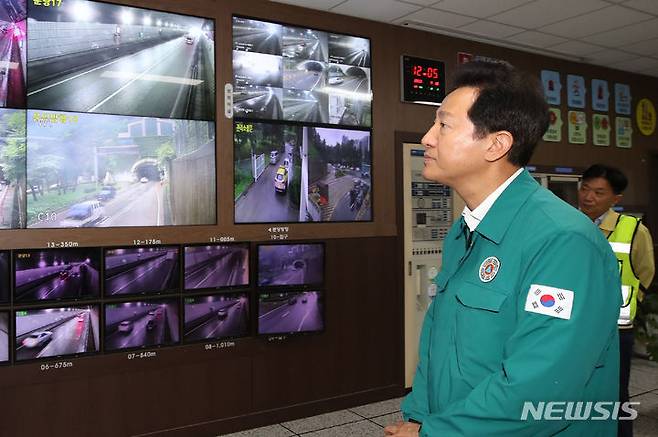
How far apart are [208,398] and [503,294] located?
292 cm

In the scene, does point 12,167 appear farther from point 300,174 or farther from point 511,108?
point 511,108

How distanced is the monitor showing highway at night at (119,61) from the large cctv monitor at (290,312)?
4.32ft

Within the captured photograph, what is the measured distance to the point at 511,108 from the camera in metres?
1.29

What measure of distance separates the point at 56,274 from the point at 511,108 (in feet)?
9.04

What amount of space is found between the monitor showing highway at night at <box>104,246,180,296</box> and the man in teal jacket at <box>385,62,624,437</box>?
2.33 meters

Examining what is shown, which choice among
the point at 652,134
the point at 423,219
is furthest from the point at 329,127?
the point at 652,134

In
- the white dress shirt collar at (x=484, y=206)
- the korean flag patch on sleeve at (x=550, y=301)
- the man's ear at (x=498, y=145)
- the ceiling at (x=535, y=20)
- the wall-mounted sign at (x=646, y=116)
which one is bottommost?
the korean flag patch on sleeve at (x=550, y=301)

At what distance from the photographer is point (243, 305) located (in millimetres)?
3701

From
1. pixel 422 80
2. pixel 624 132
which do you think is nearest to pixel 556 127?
pixel 624 132

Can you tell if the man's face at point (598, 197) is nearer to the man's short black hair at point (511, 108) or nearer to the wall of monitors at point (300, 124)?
the wall of monitors at point (300, 124)

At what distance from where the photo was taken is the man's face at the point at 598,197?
9.81 ft

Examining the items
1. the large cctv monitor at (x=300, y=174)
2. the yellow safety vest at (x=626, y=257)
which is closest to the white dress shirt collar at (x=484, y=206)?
the yellow safety vest at (x=626, y=257)

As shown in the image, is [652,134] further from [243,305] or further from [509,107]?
[509,107]

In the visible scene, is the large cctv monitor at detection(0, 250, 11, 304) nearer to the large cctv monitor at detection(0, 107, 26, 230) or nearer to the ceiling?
the large cctv monitor at detection(0, 107, 26, 230)
